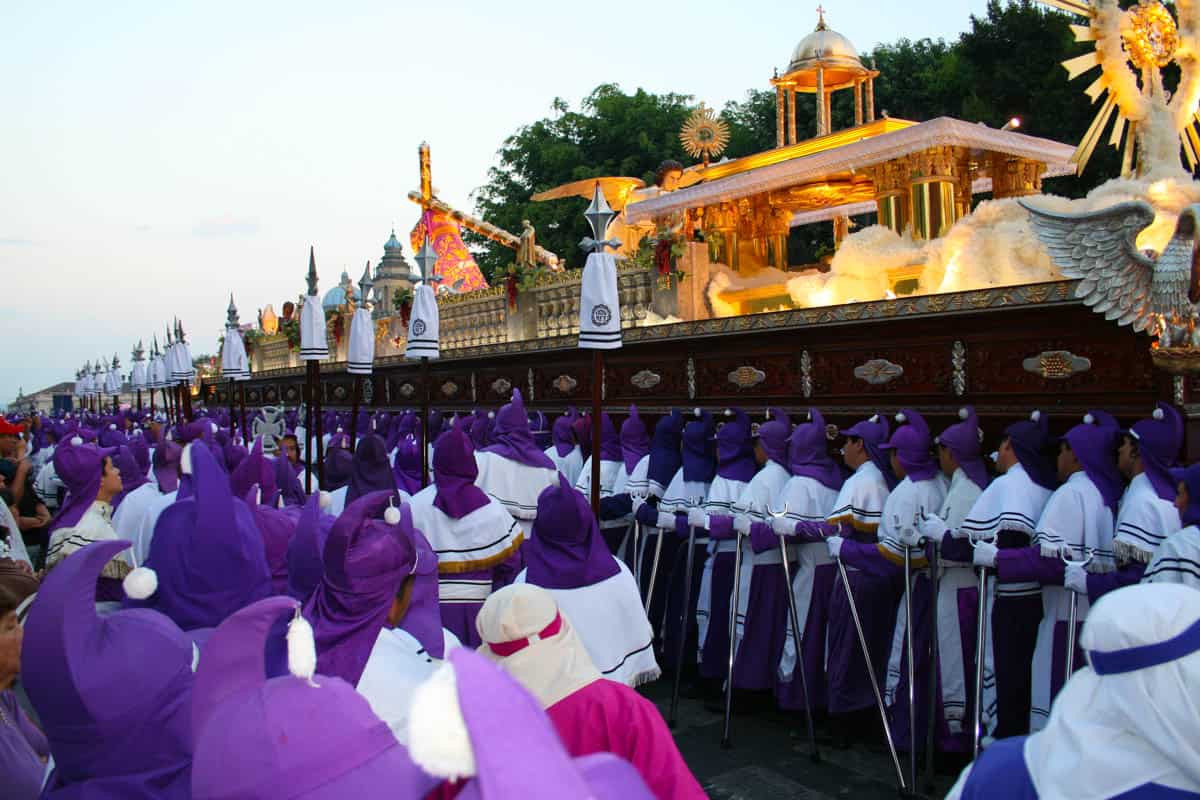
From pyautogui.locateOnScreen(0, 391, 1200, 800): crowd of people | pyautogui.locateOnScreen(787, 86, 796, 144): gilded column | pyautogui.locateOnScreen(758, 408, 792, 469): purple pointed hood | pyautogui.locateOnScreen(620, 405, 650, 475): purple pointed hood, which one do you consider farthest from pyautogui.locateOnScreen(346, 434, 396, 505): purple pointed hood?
pyautogui.locateOnScreen(787, 86, 796, 144): gilded column

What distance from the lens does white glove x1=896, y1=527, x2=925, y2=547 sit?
7.09 m

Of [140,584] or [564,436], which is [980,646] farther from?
[564,436]

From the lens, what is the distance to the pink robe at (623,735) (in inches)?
114

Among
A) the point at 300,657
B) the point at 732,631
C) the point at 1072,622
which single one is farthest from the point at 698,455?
the point at 300,657

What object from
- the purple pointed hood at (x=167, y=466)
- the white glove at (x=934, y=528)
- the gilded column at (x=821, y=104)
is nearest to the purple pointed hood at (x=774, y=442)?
the white glove at (x=934, y=528)

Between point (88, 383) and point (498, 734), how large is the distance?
1762 inches

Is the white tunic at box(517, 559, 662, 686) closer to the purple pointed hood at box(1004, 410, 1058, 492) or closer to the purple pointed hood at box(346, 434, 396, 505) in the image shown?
the purple pointed hood at box(346, 434, 396, 505)

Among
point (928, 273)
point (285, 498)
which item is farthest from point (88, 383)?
point (928, 273)

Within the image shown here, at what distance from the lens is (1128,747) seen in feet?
7.38

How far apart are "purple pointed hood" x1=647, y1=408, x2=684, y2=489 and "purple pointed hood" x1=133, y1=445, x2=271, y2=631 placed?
5714 millimetres

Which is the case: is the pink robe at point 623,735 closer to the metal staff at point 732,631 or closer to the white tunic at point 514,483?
the metal staff at point 732,631

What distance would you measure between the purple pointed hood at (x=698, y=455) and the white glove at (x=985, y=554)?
3159 millimetres

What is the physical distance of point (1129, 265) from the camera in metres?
7.59

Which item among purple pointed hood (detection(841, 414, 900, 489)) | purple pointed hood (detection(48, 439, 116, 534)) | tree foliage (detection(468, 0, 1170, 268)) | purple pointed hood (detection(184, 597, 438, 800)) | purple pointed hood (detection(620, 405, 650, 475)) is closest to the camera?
purple pointed hood (detection(184, 597, 438, 800))
